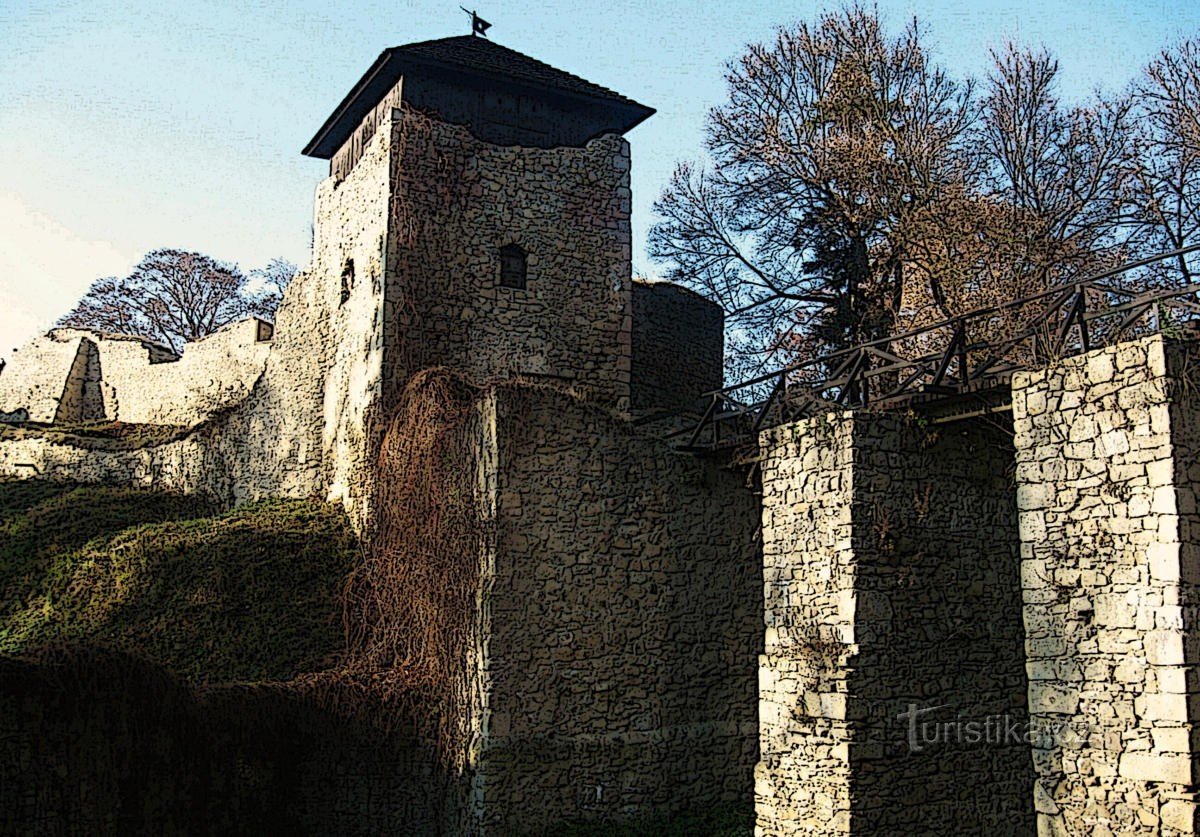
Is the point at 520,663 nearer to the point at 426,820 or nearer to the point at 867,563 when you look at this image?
the point at 426,820

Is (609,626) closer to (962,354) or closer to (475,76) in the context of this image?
(962,354)

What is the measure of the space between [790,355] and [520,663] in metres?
7.33

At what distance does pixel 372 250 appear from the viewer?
1488 cm

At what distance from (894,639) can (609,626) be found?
3705mm

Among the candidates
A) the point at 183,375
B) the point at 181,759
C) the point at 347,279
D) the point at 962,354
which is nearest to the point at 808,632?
the point at 962,354

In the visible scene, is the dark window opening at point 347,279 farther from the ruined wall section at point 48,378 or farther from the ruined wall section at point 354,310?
the ruined wall section at point 48,378

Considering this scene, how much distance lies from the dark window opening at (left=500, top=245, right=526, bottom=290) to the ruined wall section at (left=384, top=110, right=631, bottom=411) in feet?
0.27

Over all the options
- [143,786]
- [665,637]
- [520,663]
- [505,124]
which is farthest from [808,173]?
[143,786]

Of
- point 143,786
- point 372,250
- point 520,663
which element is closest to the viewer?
point 143,786

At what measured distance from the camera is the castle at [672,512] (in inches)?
286

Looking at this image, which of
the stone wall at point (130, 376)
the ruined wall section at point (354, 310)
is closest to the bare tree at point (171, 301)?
the stone wall at point (130, 376)

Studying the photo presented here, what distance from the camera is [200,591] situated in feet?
44.1

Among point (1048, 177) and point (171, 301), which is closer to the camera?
point (1048, 177)

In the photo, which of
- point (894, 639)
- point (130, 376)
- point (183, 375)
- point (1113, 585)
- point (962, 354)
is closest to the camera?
point (1113, 585)
